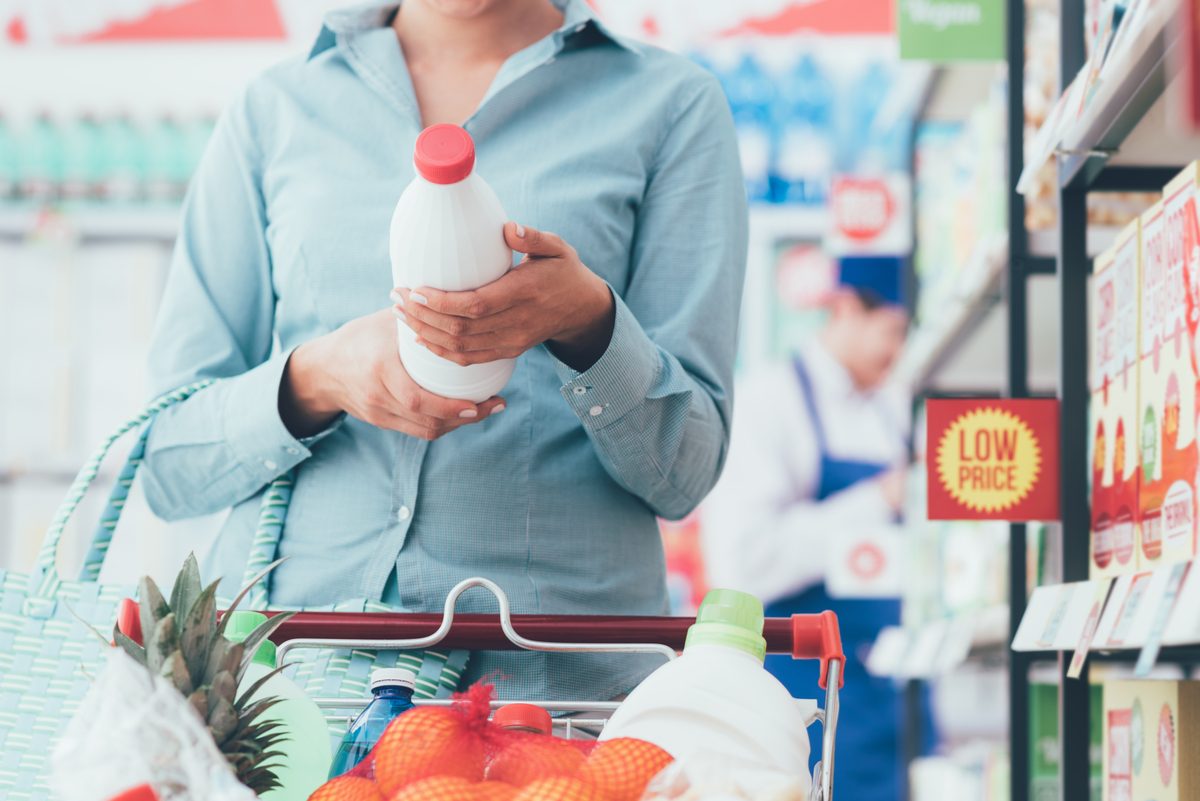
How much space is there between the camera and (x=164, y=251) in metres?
4.94

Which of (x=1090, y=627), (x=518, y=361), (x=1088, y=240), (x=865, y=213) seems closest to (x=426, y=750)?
(x=518, y=361)

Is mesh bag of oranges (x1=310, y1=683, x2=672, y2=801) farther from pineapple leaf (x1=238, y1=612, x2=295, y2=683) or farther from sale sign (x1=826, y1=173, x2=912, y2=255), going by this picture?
sale sign (x1=826, y1=173, x2=912, y2=255)

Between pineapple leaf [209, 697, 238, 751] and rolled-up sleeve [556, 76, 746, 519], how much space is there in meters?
0.49

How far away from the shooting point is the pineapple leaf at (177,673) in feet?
3.14

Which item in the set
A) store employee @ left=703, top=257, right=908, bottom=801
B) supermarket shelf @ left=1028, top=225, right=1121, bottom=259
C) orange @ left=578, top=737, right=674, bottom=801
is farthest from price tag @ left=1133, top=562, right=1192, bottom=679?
store employee @ left=703, top=257, right=908, bottom=801

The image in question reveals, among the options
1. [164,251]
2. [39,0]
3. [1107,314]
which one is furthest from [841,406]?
[1107,314]

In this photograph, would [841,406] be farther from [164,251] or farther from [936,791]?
[164,251]

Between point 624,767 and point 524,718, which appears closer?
point 624,767

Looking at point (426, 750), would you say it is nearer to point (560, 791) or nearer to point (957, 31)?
point (560, 791)

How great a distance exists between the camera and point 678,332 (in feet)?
4.94

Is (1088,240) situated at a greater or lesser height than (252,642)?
greater

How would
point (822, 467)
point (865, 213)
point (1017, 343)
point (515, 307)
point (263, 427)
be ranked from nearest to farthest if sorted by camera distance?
point (515, 307), point (263, 427), point (1017, 343), point (865, 213), point (822, 467)

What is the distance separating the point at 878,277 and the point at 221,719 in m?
4.75

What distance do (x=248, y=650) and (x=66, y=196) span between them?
430 centimetres
